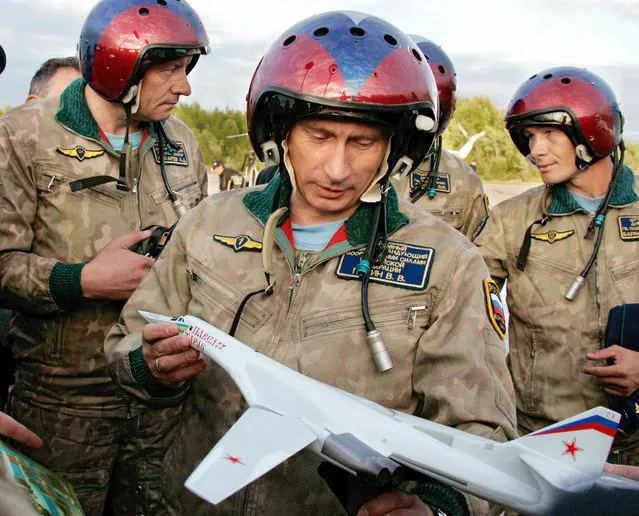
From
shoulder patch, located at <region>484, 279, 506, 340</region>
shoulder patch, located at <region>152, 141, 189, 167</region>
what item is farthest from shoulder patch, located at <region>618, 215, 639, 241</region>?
shoulder patch, located at <region>152, 141, 189, 167</region>

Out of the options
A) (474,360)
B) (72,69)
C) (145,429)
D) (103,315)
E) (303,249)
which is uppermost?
(72,69)

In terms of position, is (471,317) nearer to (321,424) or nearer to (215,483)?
(321,424)

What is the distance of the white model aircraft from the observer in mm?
1765

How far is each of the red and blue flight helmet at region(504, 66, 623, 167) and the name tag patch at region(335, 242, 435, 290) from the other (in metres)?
2.28

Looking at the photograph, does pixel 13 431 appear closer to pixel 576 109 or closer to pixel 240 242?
pixel 240 242

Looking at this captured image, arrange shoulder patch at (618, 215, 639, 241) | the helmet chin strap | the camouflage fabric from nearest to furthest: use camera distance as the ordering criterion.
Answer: the camouflage fabric, the helmet chin strap, shoulder patch at (618, 215, 639, 241)

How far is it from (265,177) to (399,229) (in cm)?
302

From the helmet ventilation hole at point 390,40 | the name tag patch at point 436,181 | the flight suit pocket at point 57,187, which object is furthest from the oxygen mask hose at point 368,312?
the name tag patch at point 436,181

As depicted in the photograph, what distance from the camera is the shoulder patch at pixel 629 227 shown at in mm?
3930

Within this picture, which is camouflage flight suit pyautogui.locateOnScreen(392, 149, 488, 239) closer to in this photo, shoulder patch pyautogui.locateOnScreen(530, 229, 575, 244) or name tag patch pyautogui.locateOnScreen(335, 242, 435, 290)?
A: shoulder patch pyautogui.locateOnScreen(530, 229, 575, 244)

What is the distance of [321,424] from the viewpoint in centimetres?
198

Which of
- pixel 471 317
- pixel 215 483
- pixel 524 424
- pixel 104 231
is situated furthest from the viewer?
pixel 524 424

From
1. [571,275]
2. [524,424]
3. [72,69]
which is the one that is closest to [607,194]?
[571,275]

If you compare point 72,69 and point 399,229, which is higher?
point 72,69
